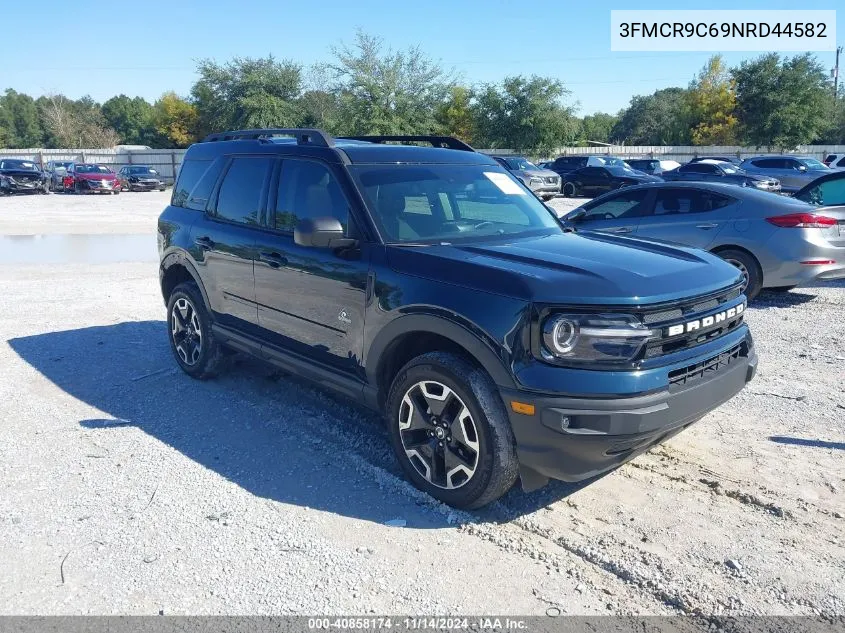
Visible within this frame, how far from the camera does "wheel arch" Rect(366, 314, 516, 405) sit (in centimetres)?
345

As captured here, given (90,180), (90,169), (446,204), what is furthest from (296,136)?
(90,169)

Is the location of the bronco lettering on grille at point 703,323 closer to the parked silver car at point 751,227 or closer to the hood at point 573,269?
the hood at point 573,269

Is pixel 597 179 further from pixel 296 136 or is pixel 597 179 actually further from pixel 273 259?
pixel 273 259

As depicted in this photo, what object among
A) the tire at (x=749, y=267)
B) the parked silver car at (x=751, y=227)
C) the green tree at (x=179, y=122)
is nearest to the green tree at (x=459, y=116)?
the green tree at (x=179, y=122)

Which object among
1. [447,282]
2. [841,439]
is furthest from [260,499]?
[841,439]

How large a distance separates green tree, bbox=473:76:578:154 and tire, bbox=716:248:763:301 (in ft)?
131

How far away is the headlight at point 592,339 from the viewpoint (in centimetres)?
329

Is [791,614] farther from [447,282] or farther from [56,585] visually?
[56,585]

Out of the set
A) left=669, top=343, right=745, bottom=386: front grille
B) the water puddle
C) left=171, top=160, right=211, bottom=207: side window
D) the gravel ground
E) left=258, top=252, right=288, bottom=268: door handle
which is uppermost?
left=171, top=160, right=211, bottom=207: side window

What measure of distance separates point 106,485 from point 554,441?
265 centimetres

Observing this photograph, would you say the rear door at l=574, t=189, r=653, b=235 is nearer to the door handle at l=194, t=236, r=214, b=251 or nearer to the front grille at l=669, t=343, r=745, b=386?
the door handle at l=194, t=236, r=214, b=251

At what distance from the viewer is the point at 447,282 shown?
3.68m

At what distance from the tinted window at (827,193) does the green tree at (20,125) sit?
9522cm

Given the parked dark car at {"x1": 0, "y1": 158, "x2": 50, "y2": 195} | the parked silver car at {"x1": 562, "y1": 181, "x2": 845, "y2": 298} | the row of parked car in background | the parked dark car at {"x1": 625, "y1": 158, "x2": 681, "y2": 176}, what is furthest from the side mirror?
the parked dark car at {"x1": 0, "y1": 158, "x2": 50, "y2": 195}
